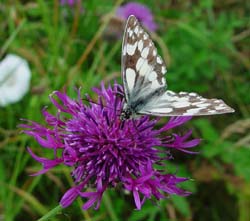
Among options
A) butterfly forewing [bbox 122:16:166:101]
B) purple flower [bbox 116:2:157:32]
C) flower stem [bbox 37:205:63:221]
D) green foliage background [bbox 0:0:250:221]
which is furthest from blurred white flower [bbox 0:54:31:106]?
flower stem [bbox 37:205:63:221]

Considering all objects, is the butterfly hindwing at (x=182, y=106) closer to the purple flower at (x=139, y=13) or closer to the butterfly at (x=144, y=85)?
the butterfly at (x=144, y=85)

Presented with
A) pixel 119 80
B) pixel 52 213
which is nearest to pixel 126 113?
pixel 52 213

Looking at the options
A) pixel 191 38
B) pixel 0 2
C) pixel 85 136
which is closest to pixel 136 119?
pixel 85 136

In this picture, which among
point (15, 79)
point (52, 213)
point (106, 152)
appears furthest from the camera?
point (15, 79)

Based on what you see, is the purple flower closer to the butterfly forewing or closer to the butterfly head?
the butterfly forewing

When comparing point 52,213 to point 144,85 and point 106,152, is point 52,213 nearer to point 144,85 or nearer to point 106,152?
point 106,152

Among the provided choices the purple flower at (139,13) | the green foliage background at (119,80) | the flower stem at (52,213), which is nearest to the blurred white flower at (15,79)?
the green foliage background at (119,80)
